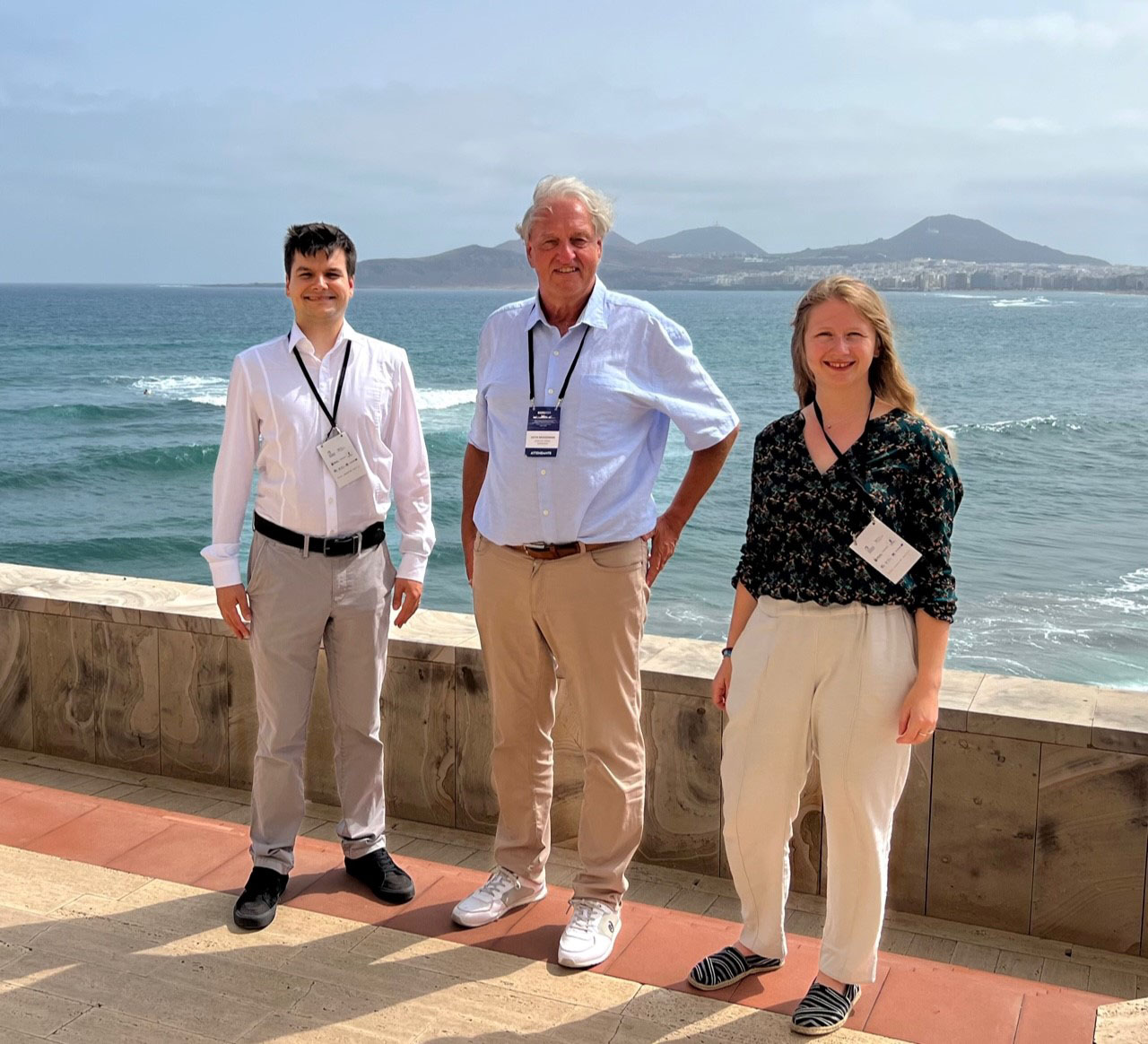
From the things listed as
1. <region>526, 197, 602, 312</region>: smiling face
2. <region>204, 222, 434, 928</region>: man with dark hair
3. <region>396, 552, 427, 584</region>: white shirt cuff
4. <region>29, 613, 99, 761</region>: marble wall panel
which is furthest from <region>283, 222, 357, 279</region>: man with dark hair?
<region>29, 613, 99, 761</region>: marble wall panel

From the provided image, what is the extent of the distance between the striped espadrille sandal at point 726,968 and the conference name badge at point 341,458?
1391 mm

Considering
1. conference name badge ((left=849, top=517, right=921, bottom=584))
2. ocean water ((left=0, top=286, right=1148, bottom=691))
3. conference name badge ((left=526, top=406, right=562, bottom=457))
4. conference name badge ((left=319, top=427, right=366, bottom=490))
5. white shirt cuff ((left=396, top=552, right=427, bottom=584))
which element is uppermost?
conference name badge ((left=526, top=406, right=562, bottom=457))

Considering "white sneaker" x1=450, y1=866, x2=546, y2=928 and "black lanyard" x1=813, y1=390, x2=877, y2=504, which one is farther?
"white sneaker" x1=450, y1=866, x2=546, y2=928

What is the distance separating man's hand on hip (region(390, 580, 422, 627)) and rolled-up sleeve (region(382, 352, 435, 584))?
0.7 inches

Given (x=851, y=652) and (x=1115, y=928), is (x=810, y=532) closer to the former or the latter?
(x=851, y=652)

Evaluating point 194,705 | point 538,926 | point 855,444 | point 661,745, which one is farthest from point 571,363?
point 194,705

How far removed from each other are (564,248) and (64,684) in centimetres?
254

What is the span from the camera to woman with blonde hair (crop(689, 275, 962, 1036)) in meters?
2.47

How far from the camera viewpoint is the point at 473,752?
150 inches

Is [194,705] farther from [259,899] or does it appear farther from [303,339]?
[303,339]

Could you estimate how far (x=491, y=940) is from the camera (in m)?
2.98

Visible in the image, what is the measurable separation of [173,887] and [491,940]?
34.5 inches

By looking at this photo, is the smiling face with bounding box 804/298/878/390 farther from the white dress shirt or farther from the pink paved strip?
the pink paved strip

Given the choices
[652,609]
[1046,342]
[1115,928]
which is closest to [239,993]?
[1115,928]
